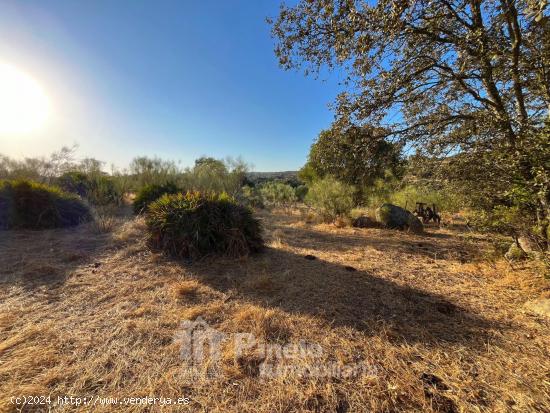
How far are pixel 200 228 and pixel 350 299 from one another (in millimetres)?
2710

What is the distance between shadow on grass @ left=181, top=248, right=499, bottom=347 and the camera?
7.35ft

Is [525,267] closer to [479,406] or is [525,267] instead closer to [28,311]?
[479,406]

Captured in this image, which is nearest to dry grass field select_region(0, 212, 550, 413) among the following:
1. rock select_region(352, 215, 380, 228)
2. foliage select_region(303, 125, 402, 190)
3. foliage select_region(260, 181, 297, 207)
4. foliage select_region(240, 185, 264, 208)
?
foliage select_region(303, 125, 402, 190)

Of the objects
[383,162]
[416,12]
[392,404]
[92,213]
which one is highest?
[416,12]

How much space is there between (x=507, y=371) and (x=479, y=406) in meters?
0.49

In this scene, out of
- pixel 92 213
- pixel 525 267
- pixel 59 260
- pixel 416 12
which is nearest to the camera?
pixel 416 12

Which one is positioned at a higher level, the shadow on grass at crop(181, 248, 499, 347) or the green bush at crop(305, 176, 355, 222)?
the green bush at crop(305, 176, 355, 222)

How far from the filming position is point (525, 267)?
3.32 metres

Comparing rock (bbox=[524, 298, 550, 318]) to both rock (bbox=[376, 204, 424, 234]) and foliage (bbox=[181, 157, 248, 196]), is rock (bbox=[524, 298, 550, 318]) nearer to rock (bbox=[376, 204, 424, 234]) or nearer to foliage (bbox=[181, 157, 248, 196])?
rock (bbox=[376, 204, 424, 234])

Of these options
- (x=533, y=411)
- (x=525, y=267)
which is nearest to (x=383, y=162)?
(x=525, y=267)

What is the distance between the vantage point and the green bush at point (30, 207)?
5816mm

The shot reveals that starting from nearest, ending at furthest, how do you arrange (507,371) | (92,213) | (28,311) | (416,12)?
(507,371)
(28,311)
(416,12)
(92,213)

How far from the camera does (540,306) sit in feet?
8.02

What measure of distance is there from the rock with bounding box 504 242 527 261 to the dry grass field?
0.18 m
